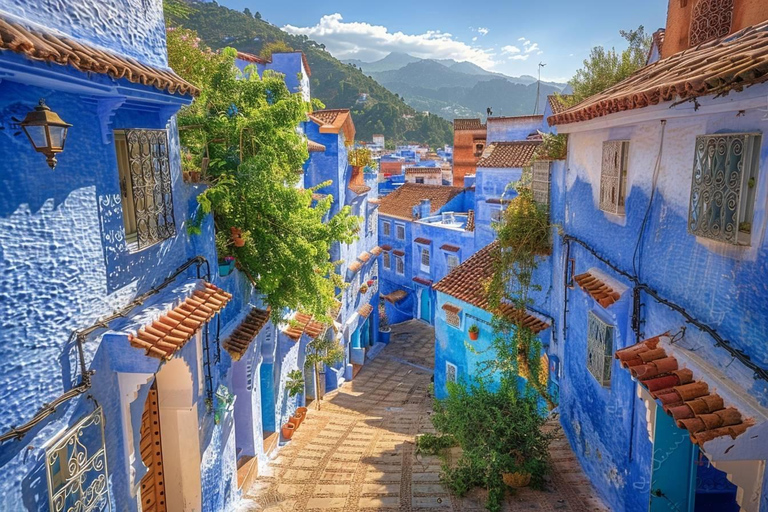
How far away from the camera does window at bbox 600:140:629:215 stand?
24.8 ft

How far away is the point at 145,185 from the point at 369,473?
7.13 m

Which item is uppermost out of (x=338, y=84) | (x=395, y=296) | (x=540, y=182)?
(x=338, y=84)

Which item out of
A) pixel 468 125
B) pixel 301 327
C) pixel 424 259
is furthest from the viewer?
pixel 468 125

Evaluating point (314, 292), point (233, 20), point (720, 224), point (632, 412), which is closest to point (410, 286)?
point (314, 292)

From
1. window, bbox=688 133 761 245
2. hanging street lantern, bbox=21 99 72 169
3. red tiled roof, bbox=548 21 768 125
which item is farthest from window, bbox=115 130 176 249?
window, bbox=688 133 761 245

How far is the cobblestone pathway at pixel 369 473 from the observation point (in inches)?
349

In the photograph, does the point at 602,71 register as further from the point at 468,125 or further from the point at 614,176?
the point at 468,125

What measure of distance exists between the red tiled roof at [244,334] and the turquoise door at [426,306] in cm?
2038

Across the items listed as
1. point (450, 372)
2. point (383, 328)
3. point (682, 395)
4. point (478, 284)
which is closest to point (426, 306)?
point (383, 328)

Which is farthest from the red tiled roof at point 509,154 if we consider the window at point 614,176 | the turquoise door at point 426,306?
the window at point 614,176

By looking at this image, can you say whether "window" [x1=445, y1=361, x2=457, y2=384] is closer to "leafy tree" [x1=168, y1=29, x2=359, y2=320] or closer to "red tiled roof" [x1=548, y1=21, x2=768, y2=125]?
"leafy tree" [x1=168, y1=29, x2=359, y2=320]

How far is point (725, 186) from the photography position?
16.4ft

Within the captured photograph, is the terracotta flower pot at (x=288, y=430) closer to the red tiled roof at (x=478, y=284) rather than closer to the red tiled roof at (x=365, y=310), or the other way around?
the red tiled roof at (x=478, y=284)

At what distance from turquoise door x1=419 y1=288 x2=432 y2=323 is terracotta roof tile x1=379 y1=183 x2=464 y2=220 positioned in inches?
181
